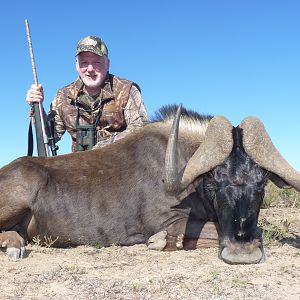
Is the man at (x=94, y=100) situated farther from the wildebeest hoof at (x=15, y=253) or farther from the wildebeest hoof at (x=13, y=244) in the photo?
the wildebeest hoof at (x=15, y=253)

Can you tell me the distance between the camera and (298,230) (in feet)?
20.4

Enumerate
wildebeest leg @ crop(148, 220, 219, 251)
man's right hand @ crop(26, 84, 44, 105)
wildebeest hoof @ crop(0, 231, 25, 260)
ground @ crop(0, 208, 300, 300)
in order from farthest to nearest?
man's right hand @ crop(26, 84, 44, 105)
wildebeest leg @ crop(148, 220, 219, 251)
wildebeest hoof @ crop(0, 231, 25, 260)
ground @ crop(0, 208, 300, 300)

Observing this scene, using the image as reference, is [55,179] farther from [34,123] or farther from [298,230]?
[298,230]

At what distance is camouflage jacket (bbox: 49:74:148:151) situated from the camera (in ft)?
25.7

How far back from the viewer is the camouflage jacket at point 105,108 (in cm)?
784

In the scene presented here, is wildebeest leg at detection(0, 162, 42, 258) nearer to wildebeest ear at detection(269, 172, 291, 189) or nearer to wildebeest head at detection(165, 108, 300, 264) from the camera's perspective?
wildebeest head at detection(165, 108, 300, 264)

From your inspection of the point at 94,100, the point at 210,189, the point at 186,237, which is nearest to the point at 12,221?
the point at 186,237

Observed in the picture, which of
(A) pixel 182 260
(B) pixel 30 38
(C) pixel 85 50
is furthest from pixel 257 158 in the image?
(B) pixel 30 38

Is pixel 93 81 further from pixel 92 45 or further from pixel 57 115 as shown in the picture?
pixel 57 115

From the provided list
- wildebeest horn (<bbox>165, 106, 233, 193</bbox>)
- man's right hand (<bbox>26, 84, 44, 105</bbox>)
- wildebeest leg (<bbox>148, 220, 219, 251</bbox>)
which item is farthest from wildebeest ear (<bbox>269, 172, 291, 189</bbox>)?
man's right hand (<bbox>26, 84, 44, 105</bbox>)

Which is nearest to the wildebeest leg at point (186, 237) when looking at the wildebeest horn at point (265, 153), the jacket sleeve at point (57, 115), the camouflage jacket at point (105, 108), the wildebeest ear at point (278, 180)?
the wildebeest ear at point (278, 180)

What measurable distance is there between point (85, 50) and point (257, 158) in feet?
13.3

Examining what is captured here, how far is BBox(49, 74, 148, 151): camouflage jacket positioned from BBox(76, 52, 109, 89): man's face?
144 millimetres

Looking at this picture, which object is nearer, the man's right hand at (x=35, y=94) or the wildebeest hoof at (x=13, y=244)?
the wildebeest hoof at (x=13, y=244)
